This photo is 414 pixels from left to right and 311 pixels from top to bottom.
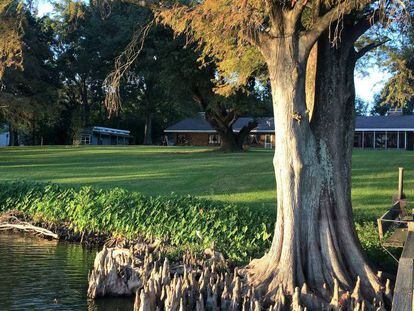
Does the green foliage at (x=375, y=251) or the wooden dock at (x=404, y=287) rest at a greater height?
the wooden dock at (x=404, y=287)

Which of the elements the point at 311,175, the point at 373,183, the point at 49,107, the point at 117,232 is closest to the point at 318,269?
the point at 311,175

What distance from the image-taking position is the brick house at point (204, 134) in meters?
70.2

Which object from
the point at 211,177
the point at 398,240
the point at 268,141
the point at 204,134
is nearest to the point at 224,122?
the point at 211,177

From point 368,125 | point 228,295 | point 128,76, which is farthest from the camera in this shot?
point 368,125

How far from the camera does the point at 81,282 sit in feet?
41.9

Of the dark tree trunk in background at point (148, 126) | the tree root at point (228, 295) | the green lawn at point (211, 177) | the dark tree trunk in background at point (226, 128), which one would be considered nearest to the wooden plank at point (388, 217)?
the tree root at point (228, 295)

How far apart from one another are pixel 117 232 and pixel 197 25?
26.6 feet

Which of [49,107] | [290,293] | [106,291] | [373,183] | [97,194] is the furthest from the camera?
[49,107]

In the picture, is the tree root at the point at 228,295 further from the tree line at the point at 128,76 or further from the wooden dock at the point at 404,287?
the tree line at the point at 128,76

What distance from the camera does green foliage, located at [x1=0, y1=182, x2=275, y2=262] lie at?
525 inches

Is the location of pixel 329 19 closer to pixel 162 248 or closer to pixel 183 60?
pixel 162 248

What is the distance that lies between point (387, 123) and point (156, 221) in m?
52.9

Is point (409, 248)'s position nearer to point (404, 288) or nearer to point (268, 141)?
point (404, 288)

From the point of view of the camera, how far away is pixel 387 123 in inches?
2498
